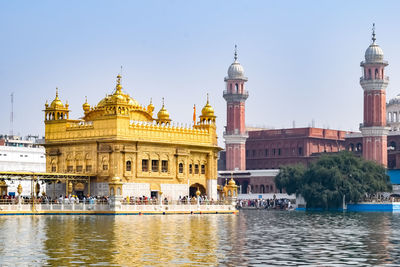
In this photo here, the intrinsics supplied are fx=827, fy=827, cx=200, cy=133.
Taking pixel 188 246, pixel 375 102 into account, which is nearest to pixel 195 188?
pixel 188 246

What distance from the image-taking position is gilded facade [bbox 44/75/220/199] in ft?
180

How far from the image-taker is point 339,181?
74688 mm

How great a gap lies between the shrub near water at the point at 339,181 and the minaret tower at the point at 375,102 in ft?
80.2

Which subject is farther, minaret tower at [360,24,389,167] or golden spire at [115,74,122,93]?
minaret tower at [360,24,389,167]

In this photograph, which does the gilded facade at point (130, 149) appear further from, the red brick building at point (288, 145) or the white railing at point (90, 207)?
the red brick building at point (288, 145)

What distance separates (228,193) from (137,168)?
7683 millimetres

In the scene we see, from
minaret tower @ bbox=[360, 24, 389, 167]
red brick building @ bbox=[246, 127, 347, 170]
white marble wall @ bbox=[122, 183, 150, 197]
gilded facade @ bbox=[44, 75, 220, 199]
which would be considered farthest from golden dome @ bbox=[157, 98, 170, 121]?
red brick building @ bbox=[246, 127, 347, 170]

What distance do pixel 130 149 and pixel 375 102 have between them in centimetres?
5656

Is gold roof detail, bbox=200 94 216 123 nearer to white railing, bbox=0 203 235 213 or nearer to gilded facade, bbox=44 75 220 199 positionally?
gilded facade, bbox=44 75 220 199

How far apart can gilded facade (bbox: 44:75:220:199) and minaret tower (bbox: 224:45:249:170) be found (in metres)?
56.9

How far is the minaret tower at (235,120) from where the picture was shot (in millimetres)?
119500

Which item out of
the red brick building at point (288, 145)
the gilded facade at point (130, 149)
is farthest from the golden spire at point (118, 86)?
the red brick building at point (288, 145)

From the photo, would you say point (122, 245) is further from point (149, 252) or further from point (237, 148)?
point (237, 148)

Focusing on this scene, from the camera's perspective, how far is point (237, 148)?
392 feet
